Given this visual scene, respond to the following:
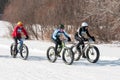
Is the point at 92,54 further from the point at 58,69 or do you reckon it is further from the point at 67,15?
the point at 67,15

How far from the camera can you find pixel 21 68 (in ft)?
50.8

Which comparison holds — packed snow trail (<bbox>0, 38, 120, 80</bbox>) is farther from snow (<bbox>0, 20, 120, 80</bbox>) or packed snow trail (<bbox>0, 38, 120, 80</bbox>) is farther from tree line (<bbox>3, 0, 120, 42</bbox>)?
tree line (<bbox>3, 0, 120, 42</bbox>)

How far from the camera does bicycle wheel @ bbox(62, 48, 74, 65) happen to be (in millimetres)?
16219

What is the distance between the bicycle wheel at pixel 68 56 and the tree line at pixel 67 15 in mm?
8704

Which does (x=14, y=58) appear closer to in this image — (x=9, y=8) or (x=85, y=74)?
(x=85, y=74)

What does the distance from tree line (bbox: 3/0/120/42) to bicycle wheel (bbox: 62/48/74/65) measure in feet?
28.6

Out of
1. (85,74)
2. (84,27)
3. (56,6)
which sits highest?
(56,6)

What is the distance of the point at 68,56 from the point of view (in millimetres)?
16516

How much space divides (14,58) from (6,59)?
53 cm

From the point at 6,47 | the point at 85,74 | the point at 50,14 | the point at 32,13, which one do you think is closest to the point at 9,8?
the point at 32,13

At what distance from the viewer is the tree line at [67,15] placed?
25859 millimetres

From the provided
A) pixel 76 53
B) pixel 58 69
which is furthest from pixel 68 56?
pixel 58 69

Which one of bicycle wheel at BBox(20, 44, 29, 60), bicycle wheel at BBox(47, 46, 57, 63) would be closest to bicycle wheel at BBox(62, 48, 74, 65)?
bicycle wheel at BBox(47, 46, 57, 63)

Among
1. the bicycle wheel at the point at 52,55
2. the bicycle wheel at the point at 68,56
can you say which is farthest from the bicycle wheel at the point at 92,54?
the bicycle wheel at the point at 52,55
